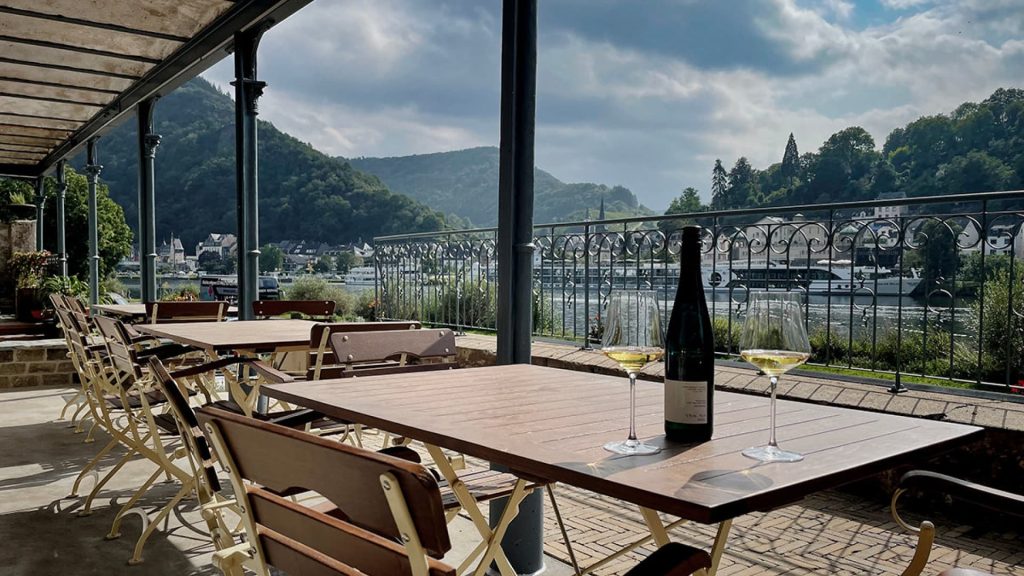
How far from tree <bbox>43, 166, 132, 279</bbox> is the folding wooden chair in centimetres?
3213

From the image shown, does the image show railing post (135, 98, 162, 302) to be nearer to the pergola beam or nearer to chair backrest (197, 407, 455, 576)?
the pergola beam

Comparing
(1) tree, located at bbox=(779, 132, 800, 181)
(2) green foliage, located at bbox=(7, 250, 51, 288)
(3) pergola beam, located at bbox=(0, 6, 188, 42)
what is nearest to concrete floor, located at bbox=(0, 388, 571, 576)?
(3) pergola beam, located at bbox=(0, 6, 188, 42)

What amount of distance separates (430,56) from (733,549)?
8736 cm

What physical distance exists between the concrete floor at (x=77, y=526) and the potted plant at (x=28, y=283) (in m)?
5.60

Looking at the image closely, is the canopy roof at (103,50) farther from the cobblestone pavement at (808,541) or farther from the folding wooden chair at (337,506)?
the folding wooden chair at (337,506)

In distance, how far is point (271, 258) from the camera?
1200 inches

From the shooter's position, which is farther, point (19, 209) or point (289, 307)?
point (19, 209)

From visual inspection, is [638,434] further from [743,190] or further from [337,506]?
[743,190]

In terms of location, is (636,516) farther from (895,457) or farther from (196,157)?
(196,157)

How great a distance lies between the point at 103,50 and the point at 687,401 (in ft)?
20.4

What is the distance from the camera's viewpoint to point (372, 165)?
5381 centimetres

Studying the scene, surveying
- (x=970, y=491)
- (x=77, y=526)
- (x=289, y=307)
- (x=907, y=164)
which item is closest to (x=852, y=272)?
(x=970, y=491)

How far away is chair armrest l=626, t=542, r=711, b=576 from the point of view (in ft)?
3.09

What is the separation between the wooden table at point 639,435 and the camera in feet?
3.28
